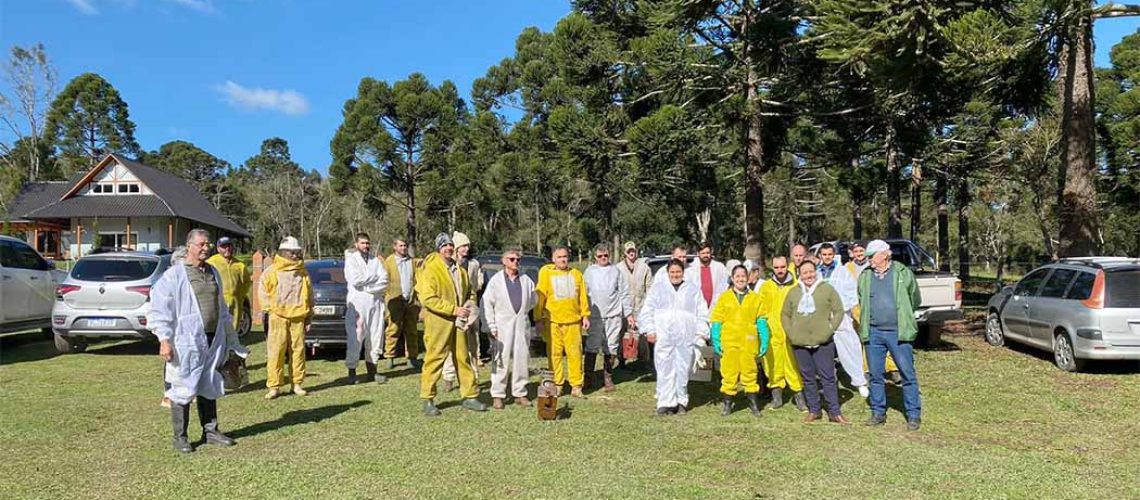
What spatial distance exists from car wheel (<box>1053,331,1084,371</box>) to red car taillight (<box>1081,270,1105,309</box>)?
1.81 ft

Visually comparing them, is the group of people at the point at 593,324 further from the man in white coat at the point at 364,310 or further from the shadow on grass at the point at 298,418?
the shadow on grass at the point at 298,418

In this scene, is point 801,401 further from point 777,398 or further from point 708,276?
point 708,276

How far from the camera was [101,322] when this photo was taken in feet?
30.4

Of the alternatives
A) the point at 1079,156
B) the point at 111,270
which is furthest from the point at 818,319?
the point at 111,270

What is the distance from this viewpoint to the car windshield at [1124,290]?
788 cm

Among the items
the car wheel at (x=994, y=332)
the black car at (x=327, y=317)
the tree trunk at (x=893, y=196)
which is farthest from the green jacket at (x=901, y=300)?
the tree trunk at (x=893, y=196)

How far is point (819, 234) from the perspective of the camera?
5141 centimetres

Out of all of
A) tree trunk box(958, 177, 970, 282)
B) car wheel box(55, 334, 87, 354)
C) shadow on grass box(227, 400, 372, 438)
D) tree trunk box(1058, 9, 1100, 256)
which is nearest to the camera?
shadow on grass box(227, 400, 372, 438)

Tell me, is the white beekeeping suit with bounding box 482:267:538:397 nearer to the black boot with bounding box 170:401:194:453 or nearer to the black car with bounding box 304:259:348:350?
the black boot with bounding box 170:401:194:453

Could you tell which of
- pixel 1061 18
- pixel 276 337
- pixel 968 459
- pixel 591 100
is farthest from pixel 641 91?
pixel 968 459

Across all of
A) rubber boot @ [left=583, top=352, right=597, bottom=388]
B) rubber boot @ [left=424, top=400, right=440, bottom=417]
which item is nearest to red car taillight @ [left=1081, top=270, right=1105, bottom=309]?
rubber boot @ [left=583, top=352, right=597, bottom=388]

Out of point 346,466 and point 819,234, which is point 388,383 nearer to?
point 346,466

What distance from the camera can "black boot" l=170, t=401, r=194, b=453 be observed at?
4.98 metres

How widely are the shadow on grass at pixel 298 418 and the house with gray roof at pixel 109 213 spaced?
35842 mm
